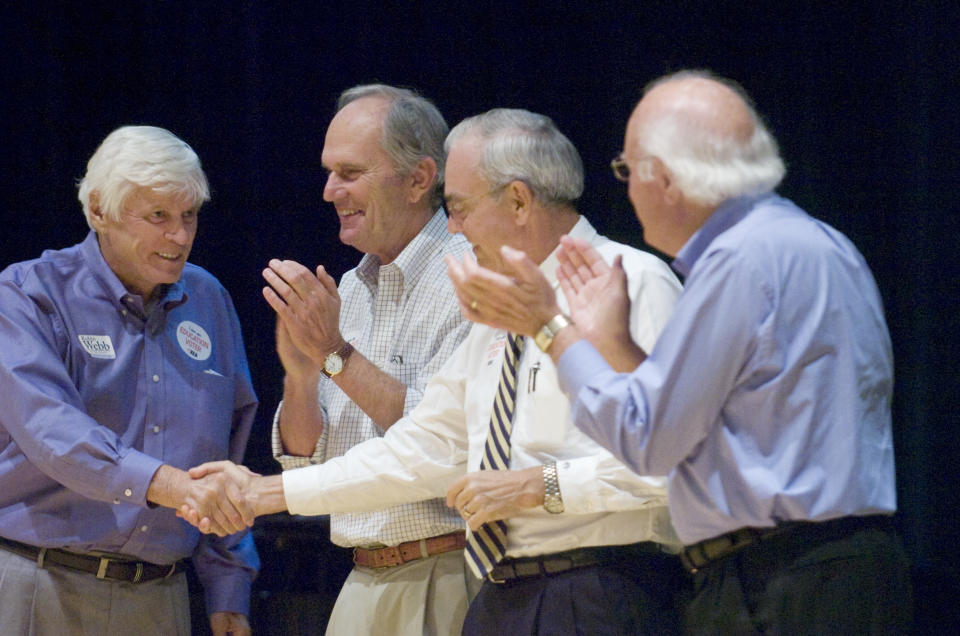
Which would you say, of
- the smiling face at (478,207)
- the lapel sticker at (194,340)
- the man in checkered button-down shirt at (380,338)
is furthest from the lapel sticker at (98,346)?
the smiling face at (478,207)

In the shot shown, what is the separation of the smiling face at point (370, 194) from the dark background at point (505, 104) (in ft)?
3.45

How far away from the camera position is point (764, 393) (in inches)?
64.5

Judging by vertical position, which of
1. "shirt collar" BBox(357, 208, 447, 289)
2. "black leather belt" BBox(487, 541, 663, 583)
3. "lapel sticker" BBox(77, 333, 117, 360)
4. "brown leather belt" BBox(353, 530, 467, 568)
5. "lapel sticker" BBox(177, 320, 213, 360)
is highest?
"shirt collar" BBox(357, 208, 447, 289)

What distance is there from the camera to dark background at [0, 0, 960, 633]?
329 centimetres

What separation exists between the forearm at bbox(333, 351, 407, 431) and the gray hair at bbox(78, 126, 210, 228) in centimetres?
75

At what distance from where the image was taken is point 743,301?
5.35ft

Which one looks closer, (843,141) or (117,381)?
(117,381)

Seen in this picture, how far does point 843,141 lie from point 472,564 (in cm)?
197

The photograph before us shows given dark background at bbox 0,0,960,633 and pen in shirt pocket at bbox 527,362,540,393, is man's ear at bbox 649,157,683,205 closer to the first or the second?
pen in shirt pocket at bbox 527,362,540,393

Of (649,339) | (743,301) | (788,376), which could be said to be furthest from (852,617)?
(649,339)

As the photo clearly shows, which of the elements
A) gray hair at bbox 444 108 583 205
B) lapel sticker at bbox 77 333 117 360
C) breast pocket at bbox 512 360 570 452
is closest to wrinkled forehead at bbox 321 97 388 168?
gray hair at bbox 444 108 583 205

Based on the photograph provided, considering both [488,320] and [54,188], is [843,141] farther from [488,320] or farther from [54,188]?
[54,188]

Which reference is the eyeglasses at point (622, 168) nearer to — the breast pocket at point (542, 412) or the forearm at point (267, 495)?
the breast pocket at point (542, 412)

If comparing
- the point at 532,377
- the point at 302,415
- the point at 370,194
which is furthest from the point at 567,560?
the point at 370,194
